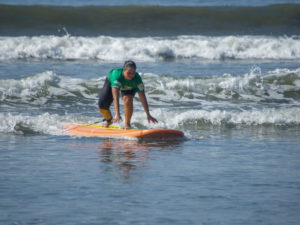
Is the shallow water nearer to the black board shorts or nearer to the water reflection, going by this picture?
the water reflection

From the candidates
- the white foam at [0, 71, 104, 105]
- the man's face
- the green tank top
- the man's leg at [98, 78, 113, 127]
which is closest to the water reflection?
the man's leg at [98, 78, 113, 127]

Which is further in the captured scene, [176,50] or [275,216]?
[176,50]

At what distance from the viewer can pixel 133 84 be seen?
34.4ft

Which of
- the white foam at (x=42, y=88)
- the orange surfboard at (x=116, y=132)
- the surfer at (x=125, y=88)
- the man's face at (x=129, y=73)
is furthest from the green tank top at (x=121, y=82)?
the white foam at (x=42, y=88)

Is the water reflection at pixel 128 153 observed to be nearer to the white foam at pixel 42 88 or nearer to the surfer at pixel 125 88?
the surfer at pixel 125 88

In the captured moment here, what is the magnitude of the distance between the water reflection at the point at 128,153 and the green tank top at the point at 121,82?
3.05ft

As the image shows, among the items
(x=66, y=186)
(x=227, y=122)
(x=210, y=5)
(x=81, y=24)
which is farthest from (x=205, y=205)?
(x=210, y=5)

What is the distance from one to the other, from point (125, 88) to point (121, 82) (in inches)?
7.1

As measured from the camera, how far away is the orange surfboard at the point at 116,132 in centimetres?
1053

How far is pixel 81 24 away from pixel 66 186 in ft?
82.5

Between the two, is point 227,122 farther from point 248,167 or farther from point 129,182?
point 129,182

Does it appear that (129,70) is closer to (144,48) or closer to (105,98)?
(105,98)

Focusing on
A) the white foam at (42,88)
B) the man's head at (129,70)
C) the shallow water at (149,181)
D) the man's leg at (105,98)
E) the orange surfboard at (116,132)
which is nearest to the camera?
the shallow water at (149,181)

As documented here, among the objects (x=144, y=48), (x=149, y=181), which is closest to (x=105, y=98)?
(x=149, y=181)
